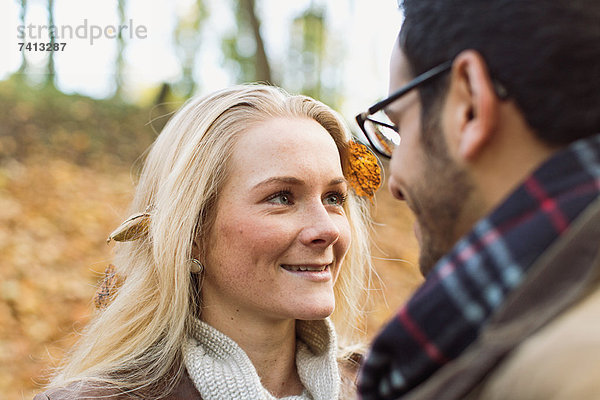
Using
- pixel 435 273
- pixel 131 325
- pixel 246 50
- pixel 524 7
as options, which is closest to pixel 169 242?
pixel 131 325

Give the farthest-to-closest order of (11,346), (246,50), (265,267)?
(246,50) → (11,346) → (265,267)

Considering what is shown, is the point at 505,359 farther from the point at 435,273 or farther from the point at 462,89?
the point at 462,89

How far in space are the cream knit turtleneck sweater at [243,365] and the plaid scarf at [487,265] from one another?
1.11 meters

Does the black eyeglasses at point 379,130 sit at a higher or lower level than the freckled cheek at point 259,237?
higher

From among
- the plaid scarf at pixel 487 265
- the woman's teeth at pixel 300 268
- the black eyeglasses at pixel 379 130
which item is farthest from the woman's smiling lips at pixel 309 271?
the plaid scarf at pixel 487 265

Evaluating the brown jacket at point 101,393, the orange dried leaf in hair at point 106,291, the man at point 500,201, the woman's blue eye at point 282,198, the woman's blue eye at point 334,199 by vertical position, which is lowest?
the brown jacket at point 101,393

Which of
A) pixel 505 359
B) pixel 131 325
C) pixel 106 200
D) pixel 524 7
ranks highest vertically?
pixel 524 7

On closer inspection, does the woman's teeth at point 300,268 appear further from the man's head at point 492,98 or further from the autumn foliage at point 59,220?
the autumn foliage at point 59,220

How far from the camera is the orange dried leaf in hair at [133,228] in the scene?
7.78 ft

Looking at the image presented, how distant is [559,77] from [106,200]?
26.5 ft

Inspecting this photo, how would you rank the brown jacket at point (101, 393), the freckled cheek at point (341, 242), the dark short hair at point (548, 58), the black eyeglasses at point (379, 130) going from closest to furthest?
the dark short hair at point (548, 58)
the black eyeglasses at point (379, 130)
the brown jacket at point (101, 393)
the freckled cheek at point (341, 242)

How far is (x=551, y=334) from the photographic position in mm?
887

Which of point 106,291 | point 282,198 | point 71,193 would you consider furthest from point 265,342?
point 71,193

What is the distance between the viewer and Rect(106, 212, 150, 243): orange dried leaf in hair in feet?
7.78
